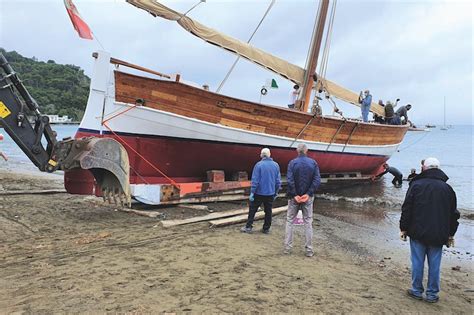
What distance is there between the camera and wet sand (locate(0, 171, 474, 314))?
3365mm

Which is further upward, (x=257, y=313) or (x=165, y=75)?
(x=165, y=75)

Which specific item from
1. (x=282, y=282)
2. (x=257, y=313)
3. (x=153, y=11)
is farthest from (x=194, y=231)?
(x=153, y=11)

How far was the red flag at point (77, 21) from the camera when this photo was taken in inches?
241

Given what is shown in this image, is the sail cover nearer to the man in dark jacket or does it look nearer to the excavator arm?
the excavator arm

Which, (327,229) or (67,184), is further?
(327,229)

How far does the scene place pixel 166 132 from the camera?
8.31m

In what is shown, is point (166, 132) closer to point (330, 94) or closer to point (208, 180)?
point (208, 180)

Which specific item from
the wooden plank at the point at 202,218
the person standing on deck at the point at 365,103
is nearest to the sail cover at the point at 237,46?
the person standing on deck at the point at 365,103

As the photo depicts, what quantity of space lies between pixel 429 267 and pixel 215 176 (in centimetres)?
563

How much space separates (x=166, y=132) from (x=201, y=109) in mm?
1003

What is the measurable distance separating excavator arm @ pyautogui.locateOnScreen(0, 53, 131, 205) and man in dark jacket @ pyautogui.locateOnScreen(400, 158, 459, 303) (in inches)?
166

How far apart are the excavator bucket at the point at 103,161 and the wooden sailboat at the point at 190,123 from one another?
3.52ft

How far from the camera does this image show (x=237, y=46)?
1012 cm

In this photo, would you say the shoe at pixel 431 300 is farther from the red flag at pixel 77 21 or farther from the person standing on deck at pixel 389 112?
the person standing on deck at pixel 389 112
